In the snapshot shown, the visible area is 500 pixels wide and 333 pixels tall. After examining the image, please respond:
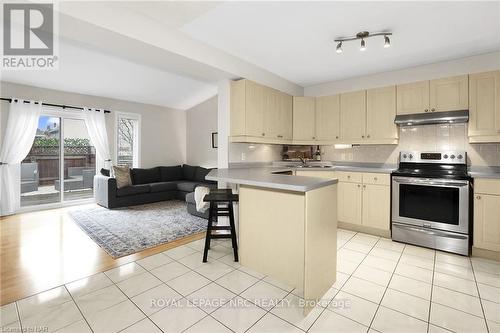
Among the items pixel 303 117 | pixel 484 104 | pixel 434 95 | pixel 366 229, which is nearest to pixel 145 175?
pixel 303 117

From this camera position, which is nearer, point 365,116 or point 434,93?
point 434,93

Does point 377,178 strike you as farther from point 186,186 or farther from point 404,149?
point 186,186

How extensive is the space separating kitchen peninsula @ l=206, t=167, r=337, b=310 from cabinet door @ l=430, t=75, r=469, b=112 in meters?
2.37

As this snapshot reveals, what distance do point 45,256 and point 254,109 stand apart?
129 inches

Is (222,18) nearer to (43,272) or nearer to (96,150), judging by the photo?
(43,272)

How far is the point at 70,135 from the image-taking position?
550cm

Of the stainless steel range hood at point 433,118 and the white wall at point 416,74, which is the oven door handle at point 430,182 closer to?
the stainless steel range hood at point 433,118

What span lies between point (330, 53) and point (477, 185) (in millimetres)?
2395

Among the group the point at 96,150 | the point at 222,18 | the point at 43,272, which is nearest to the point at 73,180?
the point at 96,150

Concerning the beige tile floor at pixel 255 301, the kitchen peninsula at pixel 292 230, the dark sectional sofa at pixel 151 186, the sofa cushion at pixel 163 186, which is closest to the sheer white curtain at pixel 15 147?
the dark sectional sofa at pixel 151 186

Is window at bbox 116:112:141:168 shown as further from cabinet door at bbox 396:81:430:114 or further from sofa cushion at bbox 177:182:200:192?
cabinet door at bbox 396:81:430:114

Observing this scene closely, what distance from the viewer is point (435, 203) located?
3.09 m

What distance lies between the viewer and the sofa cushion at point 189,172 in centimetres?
667

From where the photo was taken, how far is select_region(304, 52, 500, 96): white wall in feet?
10.2
